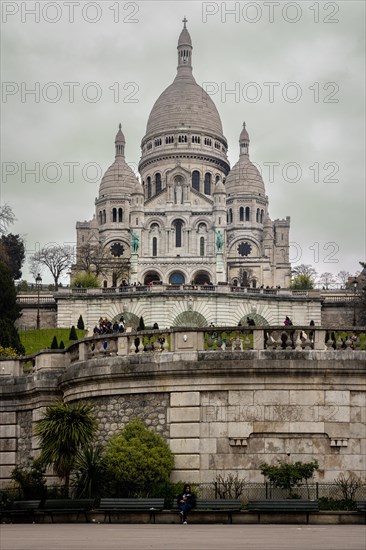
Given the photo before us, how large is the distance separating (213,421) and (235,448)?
0.78 meters

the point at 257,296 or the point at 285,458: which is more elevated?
the point at 257,296

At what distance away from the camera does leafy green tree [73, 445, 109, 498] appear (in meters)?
26.3

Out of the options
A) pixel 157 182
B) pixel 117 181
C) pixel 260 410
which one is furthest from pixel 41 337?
pixel 117 181

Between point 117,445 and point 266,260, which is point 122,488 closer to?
point 117,445

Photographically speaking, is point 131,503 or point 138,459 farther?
point 138,459

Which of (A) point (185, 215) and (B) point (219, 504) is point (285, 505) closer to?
(B) point (219, 504)

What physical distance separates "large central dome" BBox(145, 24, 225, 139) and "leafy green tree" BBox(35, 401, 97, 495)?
540 ft

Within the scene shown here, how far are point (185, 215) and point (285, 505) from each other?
145596mm

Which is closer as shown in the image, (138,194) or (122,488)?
(122,488)

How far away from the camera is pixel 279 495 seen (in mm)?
25531

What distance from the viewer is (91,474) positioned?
26.3 meters

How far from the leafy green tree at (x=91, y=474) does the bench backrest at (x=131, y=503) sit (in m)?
0.89

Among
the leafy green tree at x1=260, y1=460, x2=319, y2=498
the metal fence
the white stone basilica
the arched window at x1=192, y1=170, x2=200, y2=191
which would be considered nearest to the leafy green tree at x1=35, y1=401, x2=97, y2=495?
the metal fence
